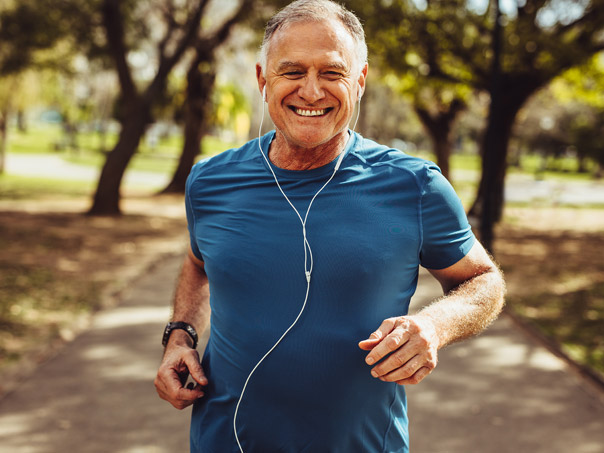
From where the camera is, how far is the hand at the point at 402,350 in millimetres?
1694

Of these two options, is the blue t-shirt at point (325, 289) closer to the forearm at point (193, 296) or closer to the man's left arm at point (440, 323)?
the man's left arm at point (440, 323)

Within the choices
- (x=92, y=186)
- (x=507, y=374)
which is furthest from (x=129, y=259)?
(x=92, y=186)

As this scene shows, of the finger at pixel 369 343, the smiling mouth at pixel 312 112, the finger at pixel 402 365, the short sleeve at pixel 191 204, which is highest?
the smiling mouth at pixel 312 112

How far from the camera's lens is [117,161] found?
15820 millimetres

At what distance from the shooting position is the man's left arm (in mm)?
1708

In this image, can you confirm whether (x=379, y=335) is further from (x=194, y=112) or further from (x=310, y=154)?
(x=194, y=112)

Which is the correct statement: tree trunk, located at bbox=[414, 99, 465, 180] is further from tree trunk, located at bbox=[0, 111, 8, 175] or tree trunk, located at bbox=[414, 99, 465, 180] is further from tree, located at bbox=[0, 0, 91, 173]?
tree trunk, located at bbox=[0, 111, 8, 175]

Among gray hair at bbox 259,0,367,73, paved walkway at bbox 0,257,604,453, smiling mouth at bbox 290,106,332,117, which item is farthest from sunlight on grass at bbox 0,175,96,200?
smiling mouth at bbox 290,106,332,117

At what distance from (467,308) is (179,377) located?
37.9 inches

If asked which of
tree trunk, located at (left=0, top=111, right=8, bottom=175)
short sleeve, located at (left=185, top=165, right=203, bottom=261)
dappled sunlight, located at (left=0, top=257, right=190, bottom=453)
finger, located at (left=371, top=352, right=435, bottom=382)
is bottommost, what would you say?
tree trunk, located at (left=0, top=111, right=8, bottom=175)

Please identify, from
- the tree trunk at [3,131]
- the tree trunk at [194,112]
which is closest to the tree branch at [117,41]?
the tree trunk at [194,112]

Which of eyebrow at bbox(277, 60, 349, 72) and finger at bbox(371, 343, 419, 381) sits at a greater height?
eyebrow at bbox(277, 60, 349, 72)

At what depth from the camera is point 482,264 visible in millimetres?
2049

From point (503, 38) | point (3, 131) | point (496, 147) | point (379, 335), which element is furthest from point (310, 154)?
point (3, 131)
